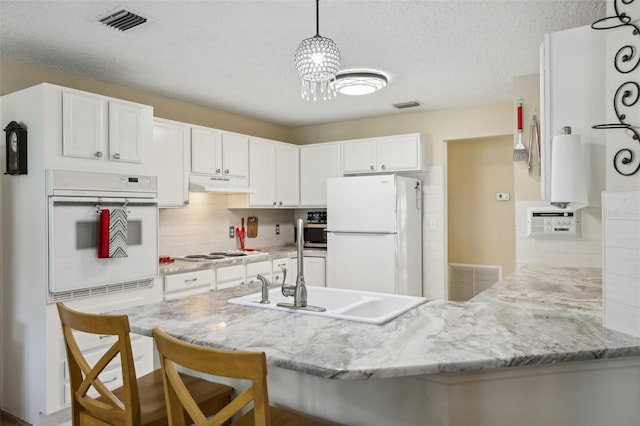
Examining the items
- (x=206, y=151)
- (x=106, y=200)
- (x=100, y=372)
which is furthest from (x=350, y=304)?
(x=206, y=151)

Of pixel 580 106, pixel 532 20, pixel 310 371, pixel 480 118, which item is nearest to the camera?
pixel 310 371

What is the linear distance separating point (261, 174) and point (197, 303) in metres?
2.95

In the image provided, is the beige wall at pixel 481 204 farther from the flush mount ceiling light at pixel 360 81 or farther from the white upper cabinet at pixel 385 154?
the flush mount ceiling light at pixel 360 81

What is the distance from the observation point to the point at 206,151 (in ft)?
13.7

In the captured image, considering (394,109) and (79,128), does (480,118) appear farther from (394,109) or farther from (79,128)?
(79,128)

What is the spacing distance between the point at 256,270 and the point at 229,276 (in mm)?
380

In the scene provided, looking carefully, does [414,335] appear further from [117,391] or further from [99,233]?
[99,233]

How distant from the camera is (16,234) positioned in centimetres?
291

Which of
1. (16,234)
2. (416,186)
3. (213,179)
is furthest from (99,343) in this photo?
(416,186)

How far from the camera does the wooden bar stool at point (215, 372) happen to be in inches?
40.6

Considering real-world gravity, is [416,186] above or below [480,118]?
below

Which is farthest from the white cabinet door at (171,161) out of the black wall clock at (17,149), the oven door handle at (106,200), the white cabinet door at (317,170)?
the white cabinet door at (317,170)

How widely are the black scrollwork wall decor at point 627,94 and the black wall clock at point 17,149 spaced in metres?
3.10

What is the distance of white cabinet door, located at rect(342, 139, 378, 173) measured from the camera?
4922 millimetres
